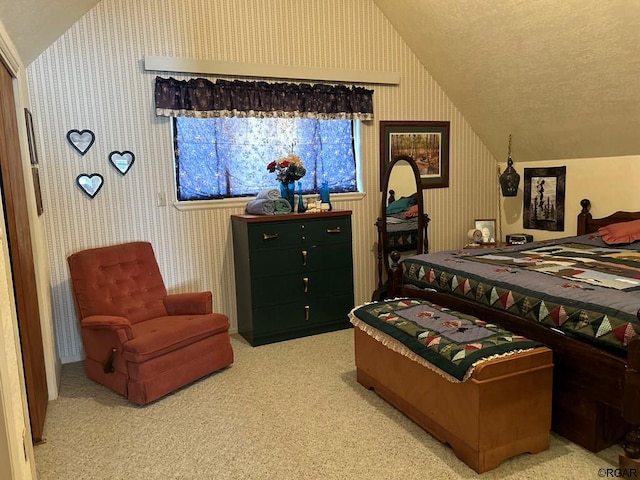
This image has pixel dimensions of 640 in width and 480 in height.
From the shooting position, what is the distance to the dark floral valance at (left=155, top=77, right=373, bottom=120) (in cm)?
374

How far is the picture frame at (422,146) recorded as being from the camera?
4.64 m

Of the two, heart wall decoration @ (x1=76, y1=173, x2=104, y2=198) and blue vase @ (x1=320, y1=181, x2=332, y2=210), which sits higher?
heart wall decoration @ (x1=76, y1=173, x2=104, y2=198)

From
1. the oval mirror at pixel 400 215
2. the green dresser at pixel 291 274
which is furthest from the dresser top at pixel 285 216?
the oval mirror at pixel 400 215

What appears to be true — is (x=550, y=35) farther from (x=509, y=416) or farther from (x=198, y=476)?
(x=198, y=476)

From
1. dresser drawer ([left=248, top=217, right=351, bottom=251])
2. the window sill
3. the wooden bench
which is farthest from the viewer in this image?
the window sill

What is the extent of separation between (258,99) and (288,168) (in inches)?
24.5

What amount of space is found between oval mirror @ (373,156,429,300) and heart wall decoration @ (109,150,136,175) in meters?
2.19

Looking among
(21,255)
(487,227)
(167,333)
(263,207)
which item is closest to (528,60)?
(487,227)

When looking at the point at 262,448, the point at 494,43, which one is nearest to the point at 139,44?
the point at 494,43

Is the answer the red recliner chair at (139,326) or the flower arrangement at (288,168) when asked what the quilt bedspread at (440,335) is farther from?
the flower arrangement at (288,168)

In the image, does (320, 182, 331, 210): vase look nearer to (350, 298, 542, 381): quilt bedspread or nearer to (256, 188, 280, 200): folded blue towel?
(256, 188, 280, 200): folded blue towel

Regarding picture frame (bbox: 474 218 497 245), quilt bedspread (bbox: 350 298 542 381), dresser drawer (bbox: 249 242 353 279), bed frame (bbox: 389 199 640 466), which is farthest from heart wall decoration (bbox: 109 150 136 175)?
picture frame (bbox: 474 218 497 245)

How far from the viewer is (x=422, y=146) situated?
482cm

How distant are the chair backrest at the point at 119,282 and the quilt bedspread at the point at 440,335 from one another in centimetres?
149
